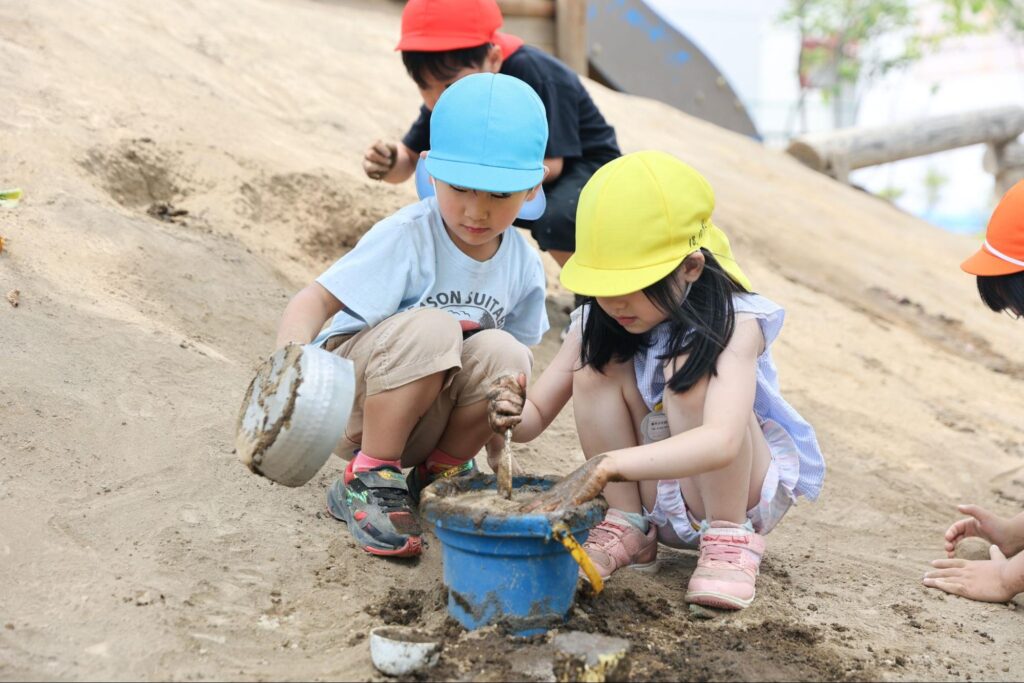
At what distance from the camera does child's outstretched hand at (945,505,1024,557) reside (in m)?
2.79

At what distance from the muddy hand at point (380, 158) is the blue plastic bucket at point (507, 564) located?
1.46m

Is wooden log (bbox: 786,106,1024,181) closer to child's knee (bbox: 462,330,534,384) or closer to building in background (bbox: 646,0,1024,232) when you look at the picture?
child's knee (bbox: 462,330,534,384)

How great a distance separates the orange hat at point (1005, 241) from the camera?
8.87ft

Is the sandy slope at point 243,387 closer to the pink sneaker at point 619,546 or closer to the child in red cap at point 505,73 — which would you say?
the pink sneaker at point 619,546

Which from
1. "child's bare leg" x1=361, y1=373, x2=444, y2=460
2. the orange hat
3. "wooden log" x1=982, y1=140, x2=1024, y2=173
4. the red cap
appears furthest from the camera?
"wooden log" x1=982, y1=140, x2=1024, y2=173

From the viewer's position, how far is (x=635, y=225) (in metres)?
2.24

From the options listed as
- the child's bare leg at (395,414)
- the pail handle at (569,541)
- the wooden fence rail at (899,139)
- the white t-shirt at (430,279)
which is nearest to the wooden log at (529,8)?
the wooden fence rail at (899,139)

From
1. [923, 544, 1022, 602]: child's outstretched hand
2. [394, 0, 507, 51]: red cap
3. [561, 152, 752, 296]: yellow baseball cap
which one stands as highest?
[394, 0, 507, 51]: red cap

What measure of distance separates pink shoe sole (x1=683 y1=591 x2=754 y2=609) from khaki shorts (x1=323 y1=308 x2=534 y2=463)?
61cm

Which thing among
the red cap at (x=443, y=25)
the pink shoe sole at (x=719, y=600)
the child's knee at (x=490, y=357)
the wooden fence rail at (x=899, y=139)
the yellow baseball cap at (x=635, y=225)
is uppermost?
the red cap at (x=443, y=25)

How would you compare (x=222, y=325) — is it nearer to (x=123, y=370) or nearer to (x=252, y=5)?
(x=123, y=370)

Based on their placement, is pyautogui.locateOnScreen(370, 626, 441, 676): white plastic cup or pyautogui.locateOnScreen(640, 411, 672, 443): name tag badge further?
pyautogui.locateOnScreen(640, 411, 672, 443): name tag badge

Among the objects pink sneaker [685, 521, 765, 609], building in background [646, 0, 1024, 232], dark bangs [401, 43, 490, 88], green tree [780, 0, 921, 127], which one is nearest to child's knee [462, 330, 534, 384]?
pink sneaker [685, 521, 765, 609]

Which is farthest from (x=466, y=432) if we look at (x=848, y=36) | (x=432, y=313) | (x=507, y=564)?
(x=848, y=36)
